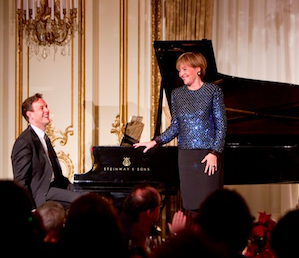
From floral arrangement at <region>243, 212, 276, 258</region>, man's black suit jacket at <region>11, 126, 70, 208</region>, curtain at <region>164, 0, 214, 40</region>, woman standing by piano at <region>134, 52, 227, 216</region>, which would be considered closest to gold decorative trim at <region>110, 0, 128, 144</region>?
curtain at <region>164, 0, 214, 40</region>

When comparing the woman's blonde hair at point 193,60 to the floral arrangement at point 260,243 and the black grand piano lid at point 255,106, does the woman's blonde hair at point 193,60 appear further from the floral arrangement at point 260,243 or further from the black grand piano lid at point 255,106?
the floral arrangement at point 260,243

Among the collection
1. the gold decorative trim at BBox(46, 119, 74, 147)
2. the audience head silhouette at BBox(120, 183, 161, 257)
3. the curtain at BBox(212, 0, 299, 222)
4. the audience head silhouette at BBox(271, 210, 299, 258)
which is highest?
the curtain at BBox(212, 0, 299, 222)

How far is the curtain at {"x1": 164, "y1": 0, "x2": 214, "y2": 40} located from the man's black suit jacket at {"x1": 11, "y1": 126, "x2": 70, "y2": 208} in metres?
2.30

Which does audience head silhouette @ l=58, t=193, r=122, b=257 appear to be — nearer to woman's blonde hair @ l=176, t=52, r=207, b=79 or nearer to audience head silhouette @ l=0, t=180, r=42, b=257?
audience head silhouette @ l=0, t=180, r=42, b=257

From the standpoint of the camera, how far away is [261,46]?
6.21 m

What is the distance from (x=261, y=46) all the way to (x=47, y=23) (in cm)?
241

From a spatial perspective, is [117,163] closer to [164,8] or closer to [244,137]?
[244,137]

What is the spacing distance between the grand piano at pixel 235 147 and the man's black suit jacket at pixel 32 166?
0.26 meters

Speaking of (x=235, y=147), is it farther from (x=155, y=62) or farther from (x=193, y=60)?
(x=155, y=62)

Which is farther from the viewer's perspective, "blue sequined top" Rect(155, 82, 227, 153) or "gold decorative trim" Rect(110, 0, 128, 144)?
"gold decorative trim" Rect(110, 0, 128, 144)

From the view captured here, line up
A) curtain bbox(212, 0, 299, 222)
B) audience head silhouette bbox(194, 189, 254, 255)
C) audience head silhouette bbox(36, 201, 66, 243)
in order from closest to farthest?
audience head silhouette bbox(194, 189, 254, 255) < audience head silhouette bbox(36, 201, 66, 243) < curtain bbox(212, 0, 299, 222)

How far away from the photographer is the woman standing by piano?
3.44 metres

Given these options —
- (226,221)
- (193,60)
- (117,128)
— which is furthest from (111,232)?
(117,128)

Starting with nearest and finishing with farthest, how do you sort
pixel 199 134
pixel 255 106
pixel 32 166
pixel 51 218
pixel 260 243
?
pixel 51 218 → pixel 260 243 → pixel 199 134 → pixel 32 166 → pixel 255 106
